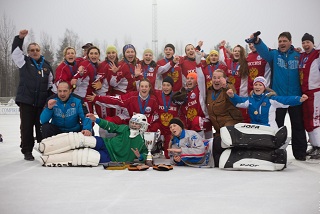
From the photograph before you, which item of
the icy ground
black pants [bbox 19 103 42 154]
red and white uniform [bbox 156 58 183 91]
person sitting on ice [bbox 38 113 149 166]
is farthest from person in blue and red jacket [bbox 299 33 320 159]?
black pants [bbox 19 103 42 154]

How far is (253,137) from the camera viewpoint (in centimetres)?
469

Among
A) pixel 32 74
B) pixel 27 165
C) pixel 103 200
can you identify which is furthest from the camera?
pixel 32 74

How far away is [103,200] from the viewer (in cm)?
303

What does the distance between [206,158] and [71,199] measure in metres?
2.40

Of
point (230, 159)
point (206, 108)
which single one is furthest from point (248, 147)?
point (206, 108)

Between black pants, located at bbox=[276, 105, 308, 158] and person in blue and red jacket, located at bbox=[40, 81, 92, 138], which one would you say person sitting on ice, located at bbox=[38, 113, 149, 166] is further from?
black pants, located at bbox=[276, 105, 308, 158]

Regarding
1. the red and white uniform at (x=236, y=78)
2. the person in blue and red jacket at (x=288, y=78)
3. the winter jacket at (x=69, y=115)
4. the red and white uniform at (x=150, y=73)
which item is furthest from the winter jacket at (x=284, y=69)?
the winter jacket at (x=69, y=115)

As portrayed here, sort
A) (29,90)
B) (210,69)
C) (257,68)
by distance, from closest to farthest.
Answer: (29,90)
(257,68)
(210,69)

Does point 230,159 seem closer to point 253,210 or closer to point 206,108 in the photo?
point 206,108

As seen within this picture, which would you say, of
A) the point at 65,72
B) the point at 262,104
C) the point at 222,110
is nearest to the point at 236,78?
the point at 222,110

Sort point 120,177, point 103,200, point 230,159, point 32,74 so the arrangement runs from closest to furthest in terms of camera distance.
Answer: point 103,200 < point 120,177 < point 230,159 < point 32,74

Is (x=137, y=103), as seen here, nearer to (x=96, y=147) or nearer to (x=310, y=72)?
(x=96, y=147)

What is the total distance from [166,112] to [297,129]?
6.95 feet

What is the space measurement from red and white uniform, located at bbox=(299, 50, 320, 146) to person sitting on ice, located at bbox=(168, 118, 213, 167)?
5.61 ft
